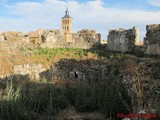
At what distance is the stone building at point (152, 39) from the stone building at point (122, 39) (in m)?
1.99

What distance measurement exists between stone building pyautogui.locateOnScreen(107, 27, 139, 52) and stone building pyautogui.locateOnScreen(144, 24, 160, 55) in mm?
1988

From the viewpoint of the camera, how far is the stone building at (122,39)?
2123cm

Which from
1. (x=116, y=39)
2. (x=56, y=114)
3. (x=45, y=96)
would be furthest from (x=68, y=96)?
(x=116, y=39)

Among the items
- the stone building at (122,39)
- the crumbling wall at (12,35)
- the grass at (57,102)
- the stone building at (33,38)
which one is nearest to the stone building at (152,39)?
the stone building at (122,39)

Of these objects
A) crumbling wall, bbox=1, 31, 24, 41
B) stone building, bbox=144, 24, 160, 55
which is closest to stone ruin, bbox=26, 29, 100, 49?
crumbling wall, bbox=1, 31, 24, 41

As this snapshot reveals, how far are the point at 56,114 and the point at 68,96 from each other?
1.43m

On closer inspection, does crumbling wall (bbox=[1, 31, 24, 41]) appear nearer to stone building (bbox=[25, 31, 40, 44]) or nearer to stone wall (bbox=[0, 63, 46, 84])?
stone building (bbox=[25, 31, 40, 44])

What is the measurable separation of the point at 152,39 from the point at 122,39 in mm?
3120

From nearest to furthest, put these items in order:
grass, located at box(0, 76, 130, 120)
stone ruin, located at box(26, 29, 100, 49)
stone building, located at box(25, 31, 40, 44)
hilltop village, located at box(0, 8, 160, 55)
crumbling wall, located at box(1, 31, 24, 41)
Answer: grass, located at box(0, 76, 130, 120) → hilltop village, located at box(0, 8, 160, 55) → crumbling wall, located at box(1, 31, 24, 41) → stone ruin, located at box(26, 29, 100, 49) → stone building, located at box(25, 31, 40, 44)

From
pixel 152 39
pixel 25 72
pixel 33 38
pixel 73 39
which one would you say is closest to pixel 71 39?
pixel 73 39

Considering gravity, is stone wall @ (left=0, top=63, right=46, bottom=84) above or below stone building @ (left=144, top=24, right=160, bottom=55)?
below

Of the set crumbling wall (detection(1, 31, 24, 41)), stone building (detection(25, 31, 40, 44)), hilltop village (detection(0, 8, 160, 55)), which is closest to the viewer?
hilltop village (detection(0, 8, 160, 55))

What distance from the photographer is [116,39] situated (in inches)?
870

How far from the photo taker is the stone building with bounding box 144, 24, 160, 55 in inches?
728
